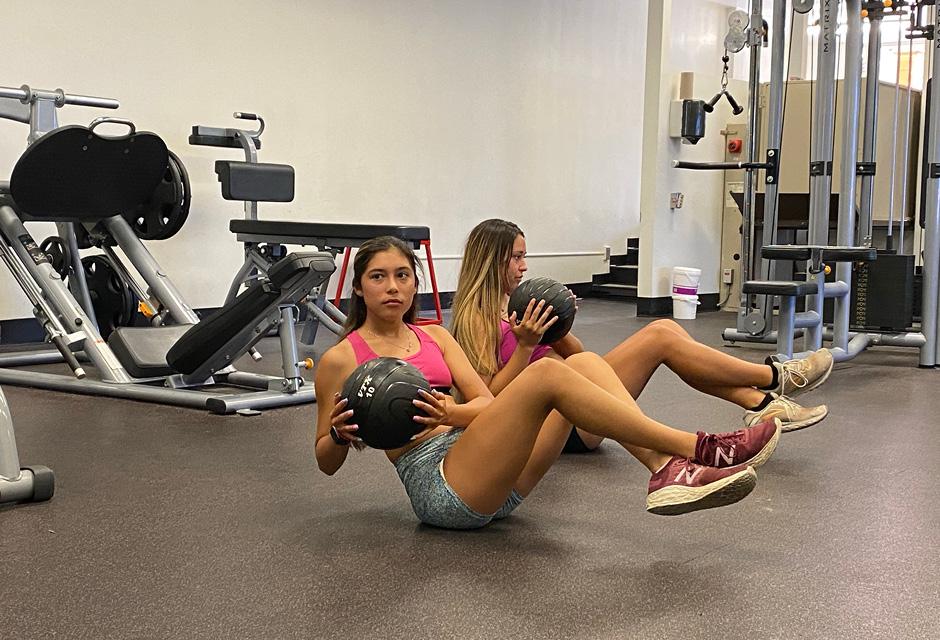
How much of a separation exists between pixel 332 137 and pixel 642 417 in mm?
5277

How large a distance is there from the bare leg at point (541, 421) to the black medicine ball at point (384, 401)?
0.58 ft

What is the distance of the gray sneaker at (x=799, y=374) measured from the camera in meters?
3.19

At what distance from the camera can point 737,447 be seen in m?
2.18

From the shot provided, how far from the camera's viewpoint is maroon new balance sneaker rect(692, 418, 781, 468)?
7.02 feet

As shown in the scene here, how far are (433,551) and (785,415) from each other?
1333 millimetres

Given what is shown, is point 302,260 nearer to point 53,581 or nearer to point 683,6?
point 53,581

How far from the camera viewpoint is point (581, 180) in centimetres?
928

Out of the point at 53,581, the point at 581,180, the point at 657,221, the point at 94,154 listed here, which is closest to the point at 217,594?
the point at 53,581

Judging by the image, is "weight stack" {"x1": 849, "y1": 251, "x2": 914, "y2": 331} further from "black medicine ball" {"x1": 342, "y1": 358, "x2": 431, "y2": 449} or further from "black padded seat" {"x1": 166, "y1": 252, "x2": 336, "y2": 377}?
"black medicine ball" {"x1": 342, "y1": 358, "x2": 431, "y2": 449}

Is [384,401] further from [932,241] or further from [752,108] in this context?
[752,108]

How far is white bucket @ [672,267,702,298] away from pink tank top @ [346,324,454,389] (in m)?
5.93

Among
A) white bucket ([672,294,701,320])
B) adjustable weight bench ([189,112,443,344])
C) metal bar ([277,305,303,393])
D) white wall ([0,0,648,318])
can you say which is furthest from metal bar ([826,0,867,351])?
white wall ([0,0,648,318])

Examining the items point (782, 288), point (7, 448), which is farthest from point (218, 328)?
point (782, 288)

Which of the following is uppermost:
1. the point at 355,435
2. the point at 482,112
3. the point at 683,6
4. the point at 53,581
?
the point at 683,6
